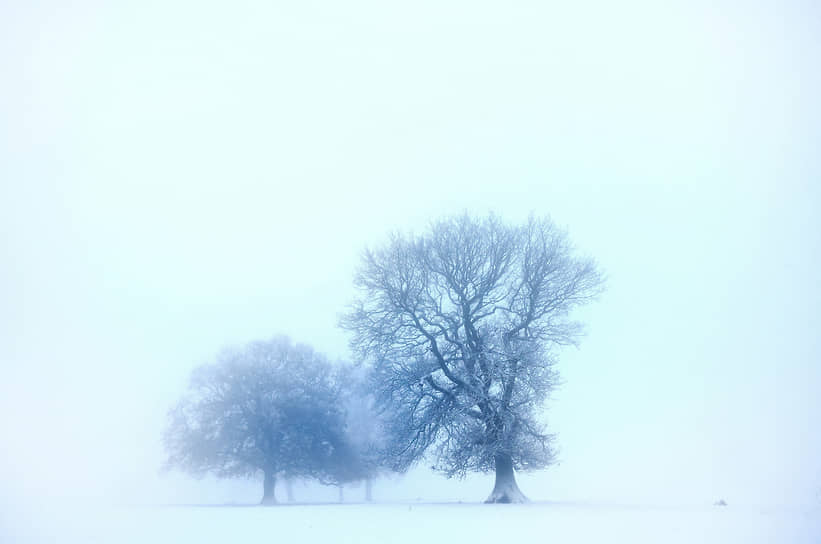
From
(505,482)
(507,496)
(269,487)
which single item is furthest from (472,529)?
(269,487)

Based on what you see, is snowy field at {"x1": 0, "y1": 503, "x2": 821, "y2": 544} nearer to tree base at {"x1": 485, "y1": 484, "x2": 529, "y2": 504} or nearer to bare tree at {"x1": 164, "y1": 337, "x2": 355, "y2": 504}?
tree base at {"x1": 485, "y1": 484, "x2": 529, "y2": 504}

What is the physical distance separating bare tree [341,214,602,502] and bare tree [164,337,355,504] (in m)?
13.5

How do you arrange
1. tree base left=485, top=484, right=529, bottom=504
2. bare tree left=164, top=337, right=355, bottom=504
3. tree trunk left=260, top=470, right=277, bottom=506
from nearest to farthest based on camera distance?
tree base left=485, top=484, right=529, bottom=504
tree trunk left=260, top=470, right=277, bottom=506
bare tree left=164, top=337, right=355, bottom=504

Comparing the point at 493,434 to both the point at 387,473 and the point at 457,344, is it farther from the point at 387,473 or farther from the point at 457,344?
the point at 387,473

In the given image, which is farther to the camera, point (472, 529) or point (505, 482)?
point (505, 482)

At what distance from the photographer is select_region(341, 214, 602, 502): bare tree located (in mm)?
28797

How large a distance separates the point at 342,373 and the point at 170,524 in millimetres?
28196

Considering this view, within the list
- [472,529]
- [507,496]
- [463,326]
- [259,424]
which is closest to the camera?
[472,529]

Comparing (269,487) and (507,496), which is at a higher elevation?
(269,487)

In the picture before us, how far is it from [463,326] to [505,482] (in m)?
7.17

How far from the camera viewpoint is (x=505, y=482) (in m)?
28.6

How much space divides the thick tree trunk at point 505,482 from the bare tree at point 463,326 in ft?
0.15

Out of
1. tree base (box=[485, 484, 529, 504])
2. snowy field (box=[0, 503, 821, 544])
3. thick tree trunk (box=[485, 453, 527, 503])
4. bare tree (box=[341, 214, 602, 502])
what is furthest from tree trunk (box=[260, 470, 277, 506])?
snowy field (box=[0, 503, 821, 544])

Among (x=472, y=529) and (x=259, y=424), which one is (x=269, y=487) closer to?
(x=259, y=424)
